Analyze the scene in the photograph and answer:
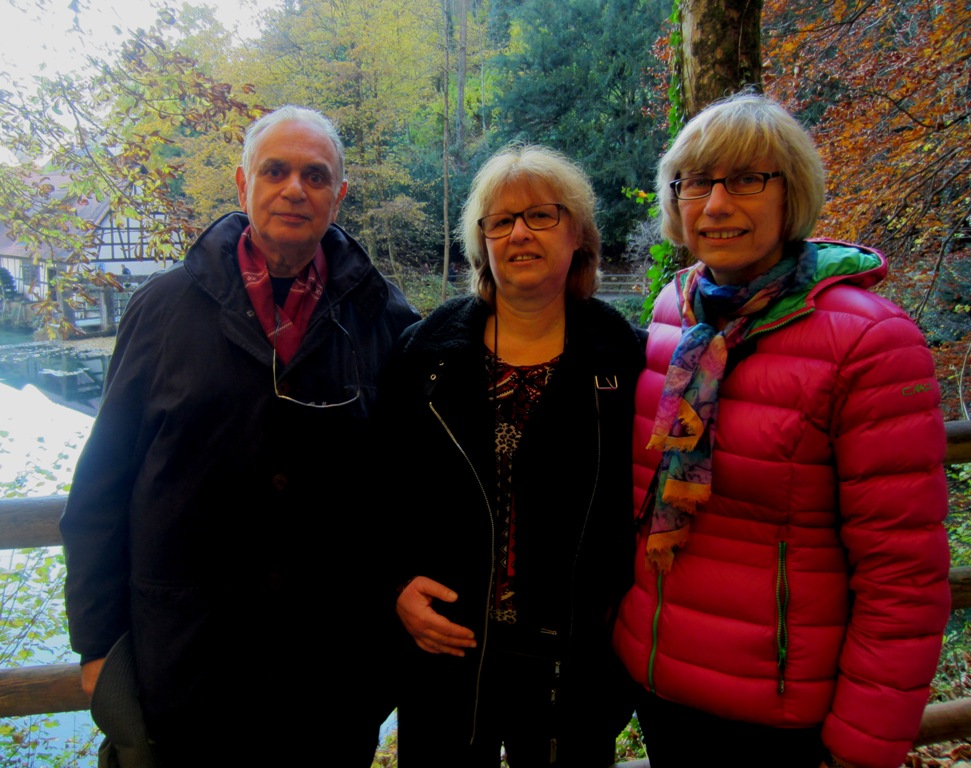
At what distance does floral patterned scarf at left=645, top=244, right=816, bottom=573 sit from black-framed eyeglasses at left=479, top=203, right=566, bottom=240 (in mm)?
473

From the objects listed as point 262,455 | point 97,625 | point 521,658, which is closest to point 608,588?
point 521,658

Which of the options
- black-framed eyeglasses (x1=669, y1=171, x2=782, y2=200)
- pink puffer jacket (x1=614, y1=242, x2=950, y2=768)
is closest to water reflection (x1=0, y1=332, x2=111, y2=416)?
black-framed eyeglasses (x1=669, y1=171, x2=782, y2=200)

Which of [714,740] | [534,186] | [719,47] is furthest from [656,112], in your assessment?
[714,740]

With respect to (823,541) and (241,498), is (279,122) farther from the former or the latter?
(823,541)

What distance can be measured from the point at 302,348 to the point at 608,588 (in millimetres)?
1002

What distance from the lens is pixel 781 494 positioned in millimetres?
1210

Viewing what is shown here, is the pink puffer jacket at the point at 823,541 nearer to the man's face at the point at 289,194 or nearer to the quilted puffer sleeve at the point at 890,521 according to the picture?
the quilted puffer sleeve at the point at 890,521

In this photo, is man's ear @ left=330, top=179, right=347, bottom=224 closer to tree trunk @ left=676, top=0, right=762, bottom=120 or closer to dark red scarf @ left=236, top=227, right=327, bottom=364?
dark red scarf @ left=236, top=227, right=327, bottom=364

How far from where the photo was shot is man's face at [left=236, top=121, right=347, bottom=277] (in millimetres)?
1614

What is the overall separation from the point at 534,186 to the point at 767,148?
575mm

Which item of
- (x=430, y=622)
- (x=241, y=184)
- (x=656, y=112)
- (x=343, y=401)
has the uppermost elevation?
(x=656, y=112)

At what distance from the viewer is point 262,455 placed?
1506 millimetres

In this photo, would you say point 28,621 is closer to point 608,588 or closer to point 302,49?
point 608,588

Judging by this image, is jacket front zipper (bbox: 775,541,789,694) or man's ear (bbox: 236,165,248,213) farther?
man's ear (bbox: 236,165,248,213)
